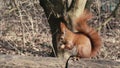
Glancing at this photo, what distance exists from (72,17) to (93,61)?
1776mm

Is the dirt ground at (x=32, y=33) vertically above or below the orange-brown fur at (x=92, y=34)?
below

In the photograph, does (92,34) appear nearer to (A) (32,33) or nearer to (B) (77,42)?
(B) (77,42)

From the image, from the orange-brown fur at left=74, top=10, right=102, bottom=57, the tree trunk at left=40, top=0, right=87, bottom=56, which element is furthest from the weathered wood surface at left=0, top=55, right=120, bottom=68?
the tree trunk at left=40, top=0, right=87, bottom=56

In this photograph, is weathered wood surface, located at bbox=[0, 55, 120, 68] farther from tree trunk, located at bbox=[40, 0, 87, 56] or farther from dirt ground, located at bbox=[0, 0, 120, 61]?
dirt ground, located at bbox=[0, 0, 120, 61]

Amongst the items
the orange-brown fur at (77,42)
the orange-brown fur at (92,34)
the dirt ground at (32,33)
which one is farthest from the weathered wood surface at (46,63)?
→ the dirt ground at (32,33)

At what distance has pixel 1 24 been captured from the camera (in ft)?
24.6

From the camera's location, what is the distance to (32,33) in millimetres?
6711

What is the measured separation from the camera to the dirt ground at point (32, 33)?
611cm

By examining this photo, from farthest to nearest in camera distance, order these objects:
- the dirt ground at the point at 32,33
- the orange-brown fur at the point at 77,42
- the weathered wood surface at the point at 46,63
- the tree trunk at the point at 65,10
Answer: the dirt ground at the point at 32,33 < the tree trunk at the point at 65,10 < the orange-brown fur at the point at 77,42 < the weathered wood surface at the point at 46,63

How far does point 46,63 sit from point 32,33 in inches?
167

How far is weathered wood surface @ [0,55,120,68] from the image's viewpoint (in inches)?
93.9

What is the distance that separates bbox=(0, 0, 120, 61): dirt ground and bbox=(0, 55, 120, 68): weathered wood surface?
3.31 metres

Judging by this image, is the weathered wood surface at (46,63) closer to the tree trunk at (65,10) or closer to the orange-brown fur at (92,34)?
the orange-brown fur at (92,34)

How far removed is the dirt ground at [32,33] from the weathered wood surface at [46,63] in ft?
10.9
